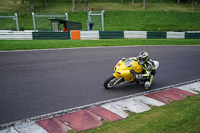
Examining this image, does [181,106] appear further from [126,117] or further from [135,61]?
[135,61]

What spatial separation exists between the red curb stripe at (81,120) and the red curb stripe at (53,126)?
0.16 meters

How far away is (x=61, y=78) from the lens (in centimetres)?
899

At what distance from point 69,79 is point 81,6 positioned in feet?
162

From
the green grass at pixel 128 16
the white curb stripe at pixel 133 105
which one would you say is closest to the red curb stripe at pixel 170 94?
the white curb stripe at pixel 133 105

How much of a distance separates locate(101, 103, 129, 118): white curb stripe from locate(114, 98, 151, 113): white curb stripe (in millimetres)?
193

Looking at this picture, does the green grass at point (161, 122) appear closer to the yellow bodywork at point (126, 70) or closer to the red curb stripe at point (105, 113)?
the red curb stripe at point (105, 113)

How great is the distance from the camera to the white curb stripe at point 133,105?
6.38m

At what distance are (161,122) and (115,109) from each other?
5.08ft

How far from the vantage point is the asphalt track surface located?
653 centimetres

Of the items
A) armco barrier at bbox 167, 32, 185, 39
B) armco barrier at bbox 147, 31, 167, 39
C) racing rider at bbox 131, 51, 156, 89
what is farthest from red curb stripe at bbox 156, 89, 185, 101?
armco barrier at bbox 167, 32, 185, 39

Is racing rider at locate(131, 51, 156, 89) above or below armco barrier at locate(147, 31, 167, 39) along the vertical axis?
below

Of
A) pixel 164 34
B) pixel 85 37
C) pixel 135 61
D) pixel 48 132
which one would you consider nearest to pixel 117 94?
pixel 135 61

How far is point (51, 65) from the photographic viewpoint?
35.6ft

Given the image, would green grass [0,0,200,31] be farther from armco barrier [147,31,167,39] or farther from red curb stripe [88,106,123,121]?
red curb stripe [88,106,123,121]
